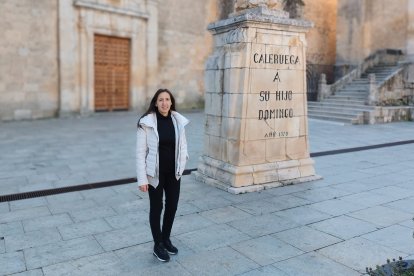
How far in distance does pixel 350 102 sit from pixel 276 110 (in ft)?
39.9

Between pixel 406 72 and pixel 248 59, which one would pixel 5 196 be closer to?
pixel 248 59

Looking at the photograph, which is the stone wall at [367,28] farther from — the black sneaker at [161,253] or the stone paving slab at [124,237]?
the black sneaker at [161,253]

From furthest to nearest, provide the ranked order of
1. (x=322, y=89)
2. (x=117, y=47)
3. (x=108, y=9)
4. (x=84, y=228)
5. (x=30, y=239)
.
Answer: (x=322, y=89) → (x=117, y=47) → (x=108, y=9) → (x=84, y=228) → (x=30, y=239)

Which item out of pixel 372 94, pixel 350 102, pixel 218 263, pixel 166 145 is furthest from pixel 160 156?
pixel 350 102

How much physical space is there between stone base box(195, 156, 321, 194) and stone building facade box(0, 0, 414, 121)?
10.9 m

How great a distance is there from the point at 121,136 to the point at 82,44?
A: 6.44m

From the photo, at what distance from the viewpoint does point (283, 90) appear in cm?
651

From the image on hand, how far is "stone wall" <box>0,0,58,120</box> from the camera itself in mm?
14594

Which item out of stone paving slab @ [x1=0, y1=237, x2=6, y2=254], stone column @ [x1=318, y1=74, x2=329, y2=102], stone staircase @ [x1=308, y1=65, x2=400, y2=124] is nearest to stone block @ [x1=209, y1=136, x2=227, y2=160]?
stone paving slab @ [x1=0, y1=237, x2=6, y2=254]

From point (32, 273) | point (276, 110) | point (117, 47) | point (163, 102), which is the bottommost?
point (32, 273)

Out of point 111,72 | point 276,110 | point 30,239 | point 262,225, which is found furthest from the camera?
point 111,72

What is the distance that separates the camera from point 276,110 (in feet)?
21.2

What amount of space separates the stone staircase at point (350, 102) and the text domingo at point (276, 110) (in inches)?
381

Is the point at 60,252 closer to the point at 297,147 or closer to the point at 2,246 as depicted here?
the point at 2,246
